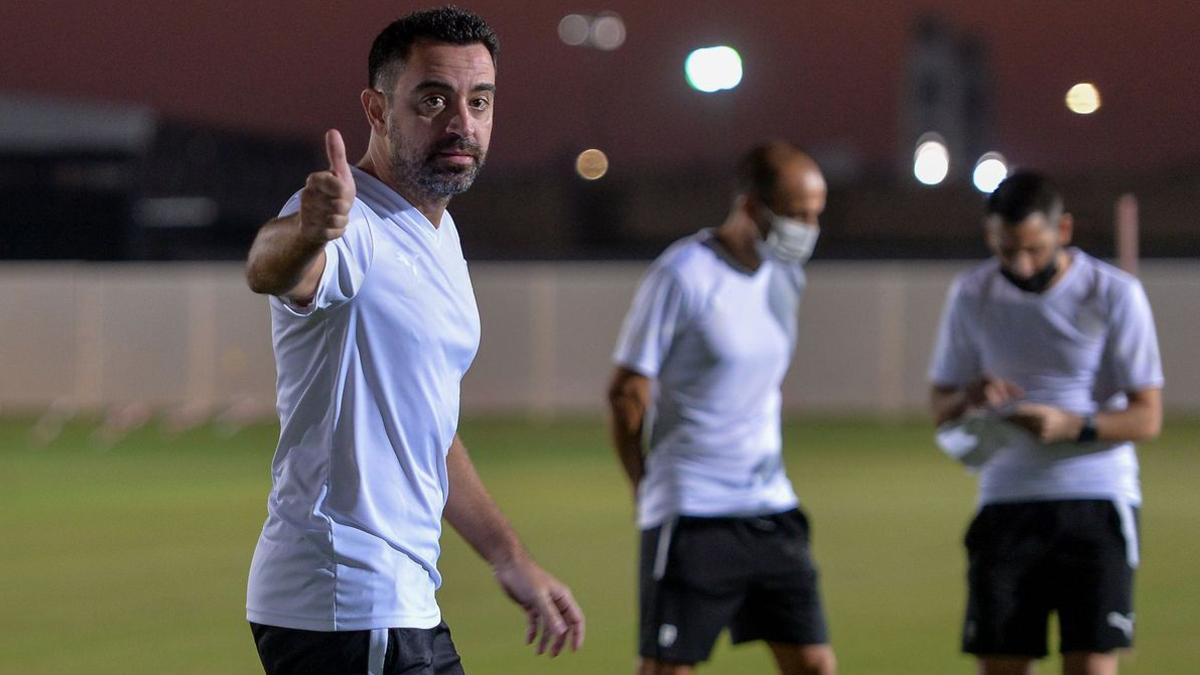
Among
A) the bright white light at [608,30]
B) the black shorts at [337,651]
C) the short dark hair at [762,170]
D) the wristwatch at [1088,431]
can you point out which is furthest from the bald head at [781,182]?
the bright white light at [608,30]

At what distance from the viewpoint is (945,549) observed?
14.5 m

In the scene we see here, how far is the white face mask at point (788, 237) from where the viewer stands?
7.20 metres

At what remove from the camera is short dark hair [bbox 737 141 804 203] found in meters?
7.27

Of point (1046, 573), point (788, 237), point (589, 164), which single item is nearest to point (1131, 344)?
A: point (1046, 573)

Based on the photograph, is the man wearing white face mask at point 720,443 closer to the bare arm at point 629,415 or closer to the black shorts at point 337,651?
the bare arm at point 629,415

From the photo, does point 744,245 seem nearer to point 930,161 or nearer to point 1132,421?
point 1132,421

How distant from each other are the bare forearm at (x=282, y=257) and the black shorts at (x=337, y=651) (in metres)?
0.76

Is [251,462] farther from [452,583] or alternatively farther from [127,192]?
[127,192]

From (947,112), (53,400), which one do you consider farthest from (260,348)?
(947,112)

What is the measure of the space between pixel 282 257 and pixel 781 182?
3.84 m

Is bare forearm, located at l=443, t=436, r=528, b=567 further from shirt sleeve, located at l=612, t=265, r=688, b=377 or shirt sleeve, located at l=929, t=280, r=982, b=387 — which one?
shirt sleeve, located at l=929, t=280, r=982, b=387

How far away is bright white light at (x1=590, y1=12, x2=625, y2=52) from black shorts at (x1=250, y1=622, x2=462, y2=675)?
3374cm

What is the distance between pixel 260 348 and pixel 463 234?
23.6 metres

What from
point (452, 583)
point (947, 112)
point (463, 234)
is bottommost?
point (452, 583)
